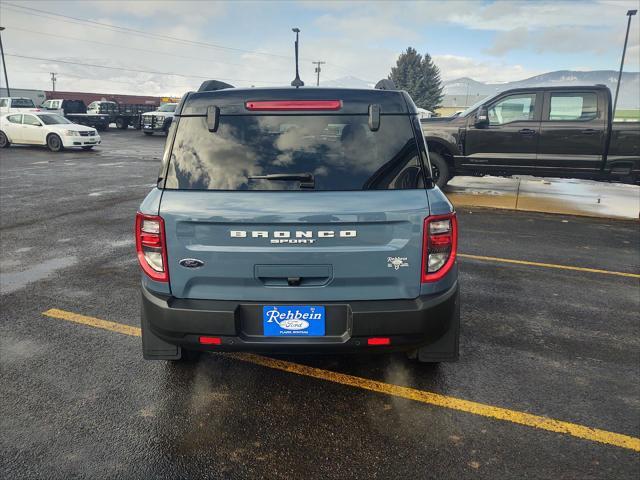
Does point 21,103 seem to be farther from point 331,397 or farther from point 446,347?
point 446,347

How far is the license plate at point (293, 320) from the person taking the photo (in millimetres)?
2604

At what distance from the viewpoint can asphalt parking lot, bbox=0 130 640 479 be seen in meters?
2.50

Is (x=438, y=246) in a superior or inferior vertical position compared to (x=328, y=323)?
superior

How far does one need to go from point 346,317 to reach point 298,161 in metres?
0.92

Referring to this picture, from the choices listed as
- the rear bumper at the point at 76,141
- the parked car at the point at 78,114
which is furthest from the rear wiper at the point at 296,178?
the parked car at the point at 78,114

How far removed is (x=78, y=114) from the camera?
98.2 feet

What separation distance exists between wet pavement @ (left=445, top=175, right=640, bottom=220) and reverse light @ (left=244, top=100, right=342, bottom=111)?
308 inches

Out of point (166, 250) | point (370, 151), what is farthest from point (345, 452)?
point (370, 151)

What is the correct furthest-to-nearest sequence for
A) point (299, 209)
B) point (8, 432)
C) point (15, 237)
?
1. point (15, 237)
2. point (8, 432)
3. point (299, 209)

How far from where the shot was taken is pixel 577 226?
824 cm

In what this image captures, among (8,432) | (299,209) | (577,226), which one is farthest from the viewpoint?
(577,226)

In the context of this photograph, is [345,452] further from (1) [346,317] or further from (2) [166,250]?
(2) [166,250]

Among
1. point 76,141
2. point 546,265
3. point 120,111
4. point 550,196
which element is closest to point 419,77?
point 120,111

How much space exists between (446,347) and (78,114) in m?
32.6
